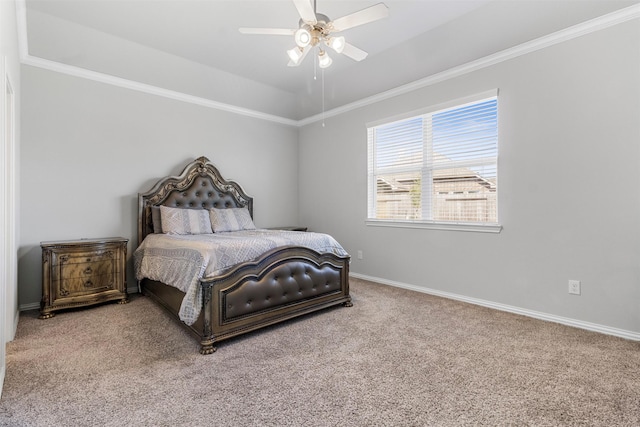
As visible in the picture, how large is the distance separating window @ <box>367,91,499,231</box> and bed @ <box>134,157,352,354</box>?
1.32 metres

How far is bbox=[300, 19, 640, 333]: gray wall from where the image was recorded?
2518 mm

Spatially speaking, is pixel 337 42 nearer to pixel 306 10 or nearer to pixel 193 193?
pixel 306 10

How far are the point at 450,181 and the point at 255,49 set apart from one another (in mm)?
2722

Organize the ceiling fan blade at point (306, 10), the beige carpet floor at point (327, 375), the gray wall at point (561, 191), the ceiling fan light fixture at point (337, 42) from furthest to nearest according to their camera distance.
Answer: the gray wall at point (561, 191), the ceiling fan light fixture at point (337, 42), the ceiling fan blade at point (306, 10), the beige carpet floor at point (327, 375)

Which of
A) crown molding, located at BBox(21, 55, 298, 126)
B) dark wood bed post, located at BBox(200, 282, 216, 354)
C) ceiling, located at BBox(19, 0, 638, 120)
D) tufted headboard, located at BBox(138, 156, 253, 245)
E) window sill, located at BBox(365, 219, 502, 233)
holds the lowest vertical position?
dark wood bed post, located at BBox(200, 282, 216, 354)

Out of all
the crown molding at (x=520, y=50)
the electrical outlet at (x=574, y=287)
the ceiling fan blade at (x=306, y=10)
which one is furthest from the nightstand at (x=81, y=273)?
the electrical outlet at (x=574, y=287)

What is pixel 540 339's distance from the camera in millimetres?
2461

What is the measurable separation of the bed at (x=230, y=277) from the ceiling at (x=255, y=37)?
146 cm

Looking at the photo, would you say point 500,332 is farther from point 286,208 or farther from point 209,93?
point 209,93

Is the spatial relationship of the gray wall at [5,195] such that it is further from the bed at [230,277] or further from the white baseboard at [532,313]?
the white baseboard at [532,313]

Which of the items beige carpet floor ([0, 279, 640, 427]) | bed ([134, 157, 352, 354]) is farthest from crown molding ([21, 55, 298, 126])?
beige carpet floor ([0, 279, 640, 427])

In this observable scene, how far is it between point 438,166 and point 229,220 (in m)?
2.73

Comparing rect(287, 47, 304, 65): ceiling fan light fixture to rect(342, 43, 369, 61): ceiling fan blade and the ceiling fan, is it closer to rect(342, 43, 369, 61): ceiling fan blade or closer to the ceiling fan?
the ceiling fan

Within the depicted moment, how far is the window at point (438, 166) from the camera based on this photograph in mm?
3357
